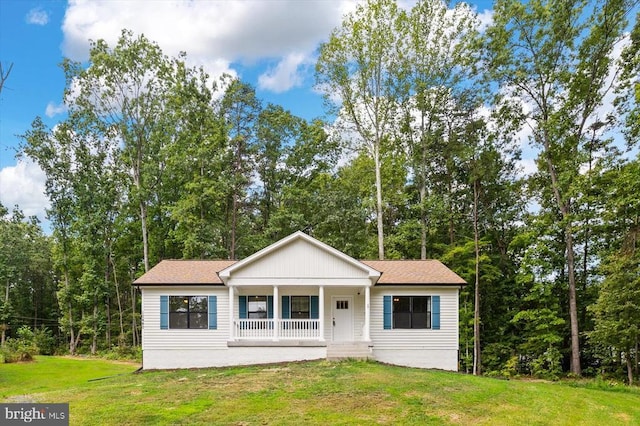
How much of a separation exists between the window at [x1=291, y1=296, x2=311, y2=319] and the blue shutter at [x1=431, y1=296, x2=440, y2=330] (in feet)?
15.5

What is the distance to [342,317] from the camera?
16.4 metres

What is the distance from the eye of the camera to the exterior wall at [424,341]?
50.2 ft

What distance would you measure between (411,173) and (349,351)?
38.1 ft

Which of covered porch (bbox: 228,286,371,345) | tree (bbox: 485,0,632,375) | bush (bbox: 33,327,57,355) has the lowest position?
bush (bbox: 33,327,57,355)

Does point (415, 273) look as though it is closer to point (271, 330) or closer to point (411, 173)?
point (271, 330)

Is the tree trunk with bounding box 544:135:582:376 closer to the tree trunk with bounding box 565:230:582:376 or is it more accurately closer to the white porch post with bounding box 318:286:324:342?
the tree trunk with bounding box 565:230:582:376

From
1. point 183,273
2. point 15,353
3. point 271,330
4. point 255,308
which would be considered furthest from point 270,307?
point 15,353

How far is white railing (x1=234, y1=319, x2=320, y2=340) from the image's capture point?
15.3 m

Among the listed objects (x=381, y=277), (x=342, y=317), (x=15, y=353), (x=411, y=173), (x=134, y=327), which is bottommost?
(x=15, y=353)

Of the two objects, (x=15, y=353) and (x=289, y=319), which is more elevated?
(x=289, y=319)

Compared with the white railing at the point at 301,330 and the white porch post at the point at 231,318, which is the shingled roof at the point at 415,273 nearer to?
A: the white railing at the point at 301,330

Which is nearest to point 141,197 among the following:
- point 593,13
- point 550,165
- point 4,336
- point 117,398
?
point 4,336

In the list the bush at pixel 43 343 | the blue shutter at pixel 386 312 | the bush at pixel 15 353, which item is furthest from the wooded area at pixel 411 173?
the blue shutter at pixel 386 312

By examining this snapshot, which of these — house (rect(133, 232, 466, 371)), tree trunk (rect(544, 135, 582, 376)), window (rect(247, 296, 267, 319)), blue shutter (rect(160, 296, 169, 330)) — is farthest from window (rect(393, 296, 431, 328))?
blue shutter (rect(160, 296, 169, 330))
